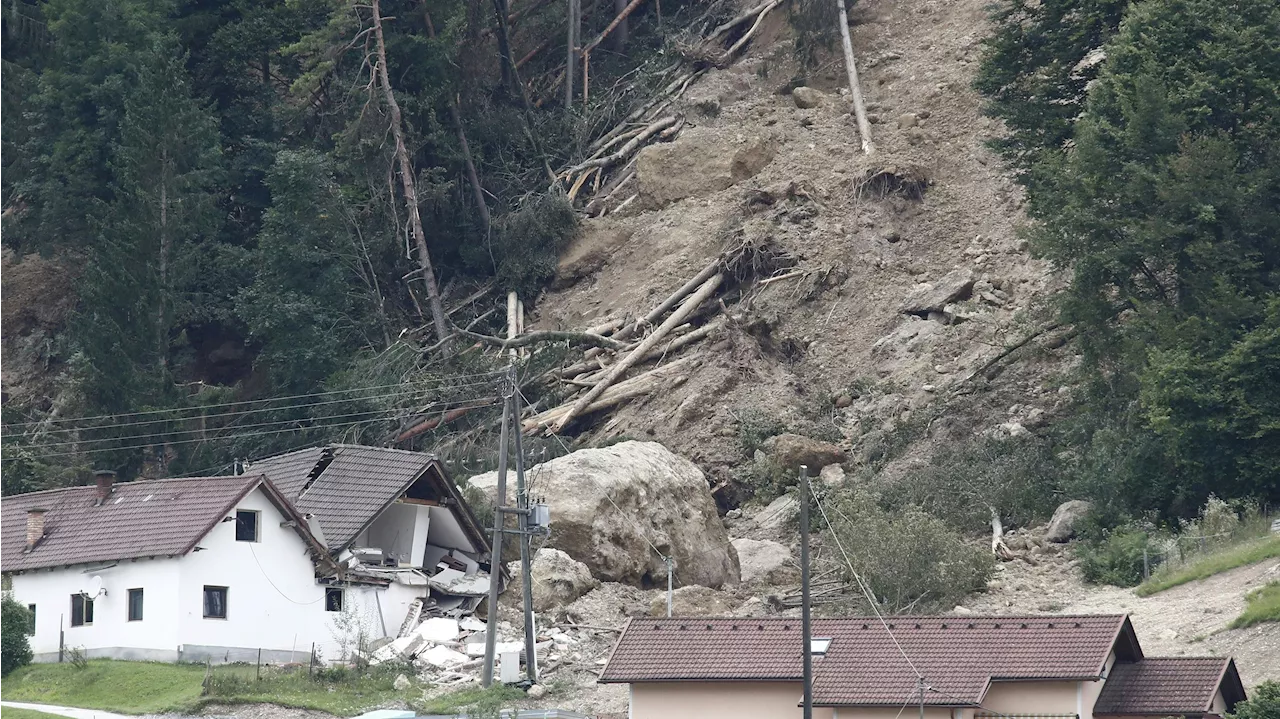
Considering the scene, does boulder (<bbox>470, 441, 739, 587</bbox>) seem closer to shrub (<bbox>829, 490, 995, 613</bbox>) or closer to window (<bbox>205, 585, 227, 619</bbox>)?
shrub (<bbox>829, 490, 995, 613</bbox>)

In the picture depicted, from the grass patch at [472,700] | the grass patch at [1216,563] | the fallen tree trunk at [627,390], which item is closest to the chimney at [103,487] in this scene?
the grass patch at [472,700]

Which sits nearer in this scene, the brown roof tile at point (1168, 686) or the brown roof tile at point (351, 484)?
the brown roof tile at point (1168, 686)

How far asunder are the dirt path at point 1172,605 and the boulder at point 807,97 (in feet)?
71.6

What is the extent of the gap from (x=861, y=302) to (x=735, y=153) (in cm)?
739

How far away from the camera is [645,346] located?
184 ft

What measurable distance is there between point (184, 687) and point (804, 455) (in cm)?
1714

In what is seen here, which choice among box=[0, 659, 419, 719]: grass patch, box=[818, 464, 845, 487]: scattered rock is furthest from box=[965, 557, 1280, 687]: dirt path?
box=[0, 659, 419, 719]: grass patch

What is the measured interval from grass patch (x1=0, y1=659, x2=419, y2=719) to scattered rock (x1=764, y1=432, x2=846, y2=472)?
13596 millimetres

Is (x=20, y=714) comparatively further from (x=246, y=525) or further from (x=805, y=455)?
(x=805, y=455)

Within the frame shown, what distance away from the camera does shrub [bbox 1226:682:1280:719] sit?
2998cm

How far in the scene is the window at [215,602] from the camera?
4169cm

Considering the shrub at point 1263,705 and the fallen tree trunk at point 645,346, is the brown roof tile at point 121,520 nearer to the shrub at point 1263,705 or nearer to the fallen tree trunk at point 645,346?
the fallen tree trunk at point 645,346

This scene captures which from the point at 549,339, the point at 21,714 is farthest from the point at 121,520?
the point at 549,339

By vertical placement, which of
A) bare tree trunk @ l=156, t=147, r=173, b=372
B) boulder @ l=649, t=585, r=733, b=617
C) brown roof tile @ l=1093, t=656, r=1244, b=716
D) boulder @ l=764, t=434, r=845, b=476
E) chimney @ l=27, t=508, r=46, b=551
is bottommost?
brown roof tile @ l=1093, t=656, r=1244, b=716
